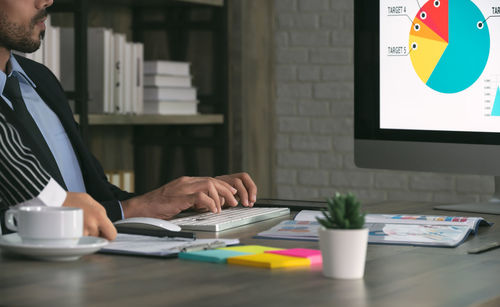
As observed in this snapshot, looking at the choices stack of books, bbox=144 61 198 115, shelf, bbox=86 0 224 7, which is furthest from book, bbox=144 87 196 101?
shelf, bbox=86 0 224 7

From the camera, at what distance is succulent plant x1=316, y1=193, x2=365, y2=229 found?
1.10 m

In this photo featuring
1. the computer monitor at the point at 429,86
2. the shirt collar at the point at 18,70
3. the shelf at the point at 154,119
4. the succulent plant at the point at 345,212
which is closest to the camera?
the succulent plant at the point at 345,212

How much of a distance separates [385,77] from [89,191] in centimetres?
77

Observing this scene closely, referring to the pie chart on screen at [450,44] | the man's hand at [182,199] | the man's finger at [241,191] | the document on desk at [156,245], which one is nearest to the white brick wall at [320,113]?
the pie chart on screen at [450,44]

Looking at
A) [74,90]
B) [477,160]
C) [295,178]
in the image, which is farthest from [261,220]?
[295,178]

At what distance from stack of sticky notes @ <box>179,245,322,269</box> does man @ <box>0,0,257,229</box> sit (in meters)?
0.51

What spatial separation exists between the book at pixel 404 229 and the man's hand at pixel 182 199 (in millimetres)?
162

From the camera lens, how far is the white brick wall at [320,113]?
3.74 m

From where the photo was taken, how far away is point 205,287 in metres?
1.05

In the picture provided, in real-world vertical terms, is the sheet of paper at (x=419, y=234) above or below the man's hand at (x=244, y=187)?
below

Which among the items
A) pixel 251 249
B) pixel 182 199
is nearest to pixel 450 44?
pixel 182 199

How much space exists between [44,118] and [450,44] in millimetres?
967

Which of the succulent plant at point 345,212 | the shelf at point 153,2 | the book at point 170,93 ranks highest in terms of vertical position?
the shelf at point 153,2

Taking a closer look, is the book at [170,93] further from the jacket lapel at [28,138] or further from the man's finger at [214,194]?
the man's finger at [214,194]
